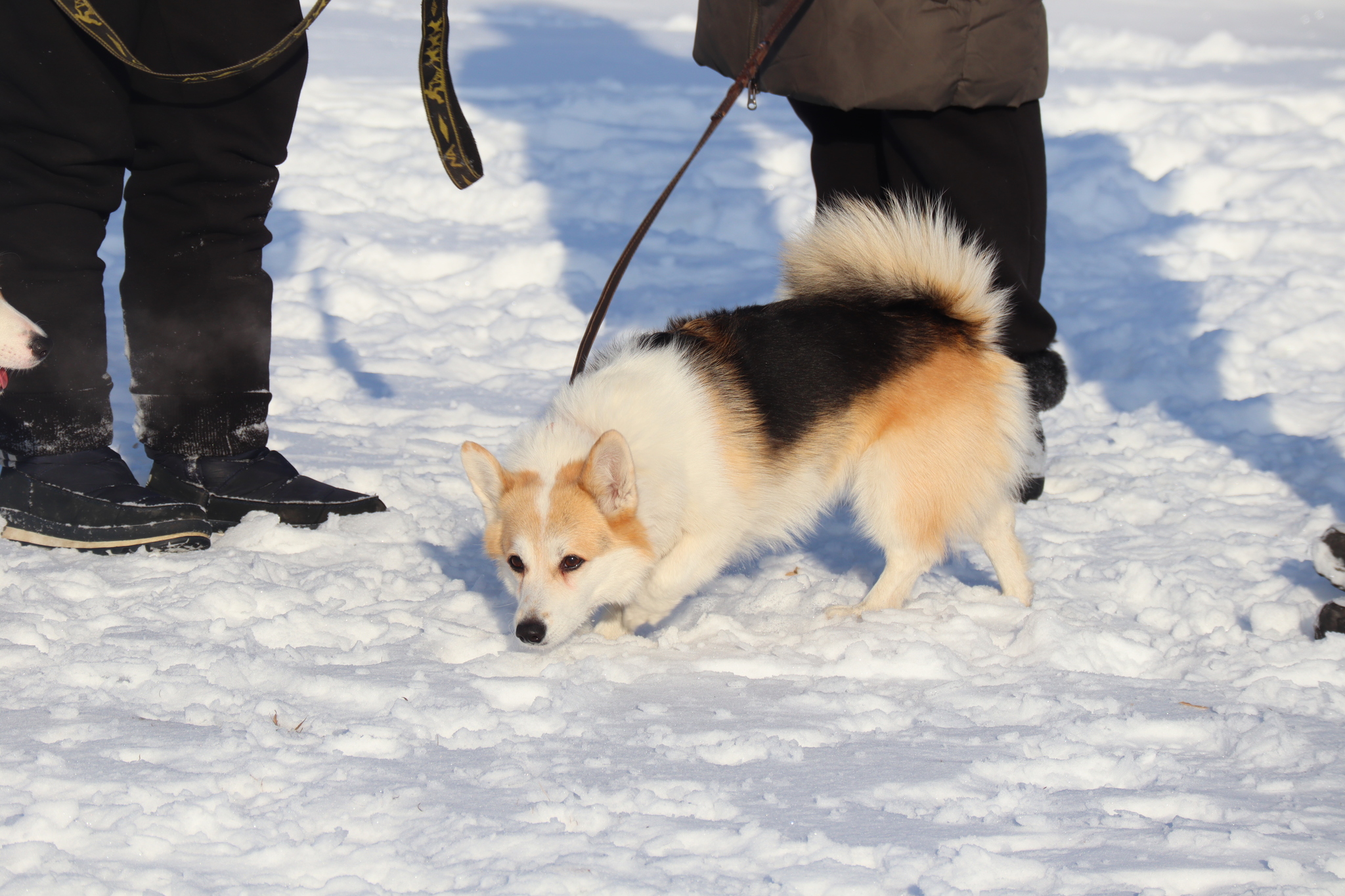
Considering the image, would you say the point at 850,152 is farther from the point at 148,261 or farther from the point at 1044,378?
the point at 148,261

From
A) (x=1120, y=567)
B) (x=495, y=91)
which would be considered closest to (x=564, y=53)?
(x=495, y=91)

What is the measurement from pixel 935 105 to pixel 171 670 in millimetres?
2128

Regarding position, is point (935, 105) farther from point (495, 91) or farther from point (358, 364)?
point (495, 91)

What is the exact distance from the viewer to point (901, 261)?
2619 mm

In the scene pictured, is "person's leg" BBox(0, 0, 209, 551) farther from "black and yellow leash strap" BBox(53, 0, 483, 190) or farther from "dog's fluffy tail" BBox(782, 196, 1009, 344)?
"dog's fluffy tail" BBox(782, 196, 1009, 344)

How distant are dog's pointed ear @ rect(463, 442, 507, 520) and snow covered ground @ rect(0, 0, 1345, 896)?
275mm

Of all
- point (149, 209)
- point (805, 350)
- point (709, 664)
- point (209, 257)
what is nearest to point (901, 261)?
point (805, 350)

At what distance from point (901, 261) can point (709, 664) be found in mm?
1054

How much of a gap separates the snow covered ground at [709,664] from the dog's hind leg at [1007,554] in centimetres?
7

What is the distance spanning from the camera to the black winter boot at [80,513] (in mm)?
2635

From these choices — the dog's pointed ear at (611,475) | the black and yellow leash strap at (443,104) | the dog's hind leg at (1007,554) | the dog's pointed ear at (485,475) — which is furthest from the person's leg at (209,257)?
the dog's hind leg at (1007,554)

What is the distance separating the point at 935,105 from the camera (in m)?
2.74

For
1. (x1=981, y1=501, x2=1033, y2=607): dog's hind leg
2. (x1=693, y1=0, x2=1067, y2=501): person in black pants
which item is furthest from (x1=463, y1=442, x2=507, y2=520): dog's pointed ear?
(x1=693, y1=0, x2=1067, y2=501): person in black pants

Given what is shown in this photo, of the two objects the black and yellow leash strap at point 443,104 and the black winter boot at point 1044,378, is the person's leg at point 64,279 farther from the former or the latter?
the black winter boot at point 1044,378
